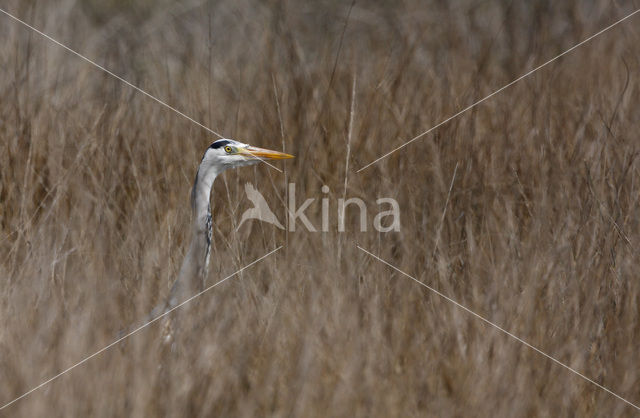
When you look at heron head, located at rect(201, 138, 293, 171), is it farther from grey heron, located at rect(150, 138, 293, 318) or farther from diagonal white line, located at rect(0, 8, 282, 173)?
diagonal white line, located at rect(0, 8, 282, 173)

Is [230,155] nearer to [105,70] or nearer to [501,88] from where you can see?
[105,70]

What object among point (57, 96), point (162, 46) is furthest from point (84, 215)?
point (162, 46)

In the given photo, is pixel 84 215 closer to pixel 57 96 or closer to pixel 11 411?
pixel 57 96

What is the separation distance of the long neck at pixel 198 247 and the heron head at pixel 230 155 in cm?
3

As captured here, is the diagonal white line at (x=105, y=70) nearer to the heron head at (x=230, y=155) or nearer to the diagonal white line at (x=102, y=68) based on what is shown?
the diagonal white line at (x=102, y=68)

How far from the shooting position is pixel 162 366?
7.02 ft

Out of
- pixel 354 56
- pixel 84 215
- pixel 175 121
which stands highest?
pixel 354 56

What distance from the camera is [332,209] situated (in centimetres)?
306

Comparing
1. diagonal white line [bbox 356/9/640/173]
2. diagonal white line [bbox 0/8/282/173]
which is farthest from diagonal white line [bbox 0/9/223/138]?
diagonal white line [bbox 356/9/640/173]

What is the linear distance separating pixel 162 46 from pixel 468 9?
137 cm

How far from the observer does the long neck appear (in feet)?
8.17

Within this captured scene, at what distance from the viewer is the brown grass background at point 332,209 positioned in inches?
82.6

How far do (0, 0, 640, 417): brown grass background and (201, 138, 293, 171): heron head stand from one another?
0.27 metres

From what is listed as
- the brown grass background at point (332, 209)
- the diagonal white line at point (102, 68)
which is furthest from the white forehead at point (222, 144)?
the diagonal white line at point (102, 68)
